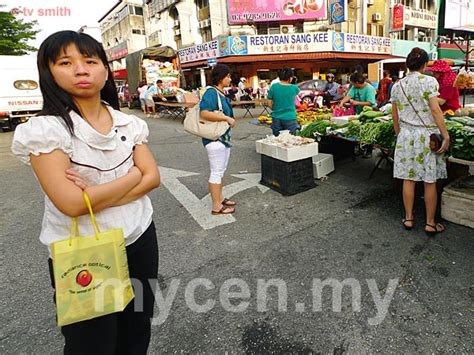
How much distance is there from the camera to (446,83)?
3.87 metres

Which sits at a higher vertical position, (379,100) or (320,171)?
(379,100)

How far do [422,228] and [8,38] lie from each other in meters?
25.1

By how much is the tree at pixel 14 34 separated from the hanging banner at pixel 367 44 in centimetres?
2124

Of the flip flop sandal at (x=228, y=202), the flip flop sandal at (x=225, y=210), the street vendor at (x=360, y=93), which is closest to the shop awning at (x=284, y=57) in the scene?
the street vendor at (x=360, y=93)

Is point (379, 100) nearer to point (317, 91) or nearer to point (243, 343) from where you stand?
point (317, 91)

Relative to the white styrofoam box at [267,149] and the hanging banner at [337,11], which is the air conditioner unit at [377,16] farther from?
the white styrofoam box at [267,149]

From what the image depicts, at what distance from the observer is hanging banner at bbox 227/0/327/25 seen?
76.0 feet

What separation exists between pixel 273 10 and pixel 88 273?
1010 inches

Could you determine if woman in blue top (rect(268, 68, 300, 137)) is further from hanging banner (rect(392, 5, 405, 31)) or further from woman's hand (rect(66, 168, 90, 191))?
hanging banner (rect(392, 5, 405, 31))

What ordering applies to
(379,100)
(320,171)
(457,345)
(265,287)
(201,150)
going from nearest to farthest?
(457,345) → (265,287) → (320,171) → (201,150) → (379,100)

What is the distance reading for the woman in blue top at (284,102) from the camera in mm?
5406

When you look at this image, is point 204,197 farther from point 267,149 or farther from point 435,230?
point 435,230

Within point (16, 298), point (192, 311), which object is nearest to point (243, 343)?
point (192, 311)

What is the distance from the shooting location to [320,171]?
5289 mm
